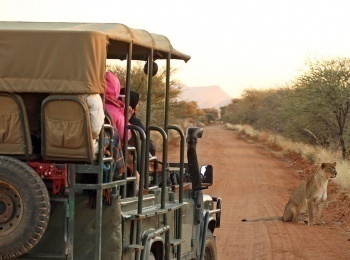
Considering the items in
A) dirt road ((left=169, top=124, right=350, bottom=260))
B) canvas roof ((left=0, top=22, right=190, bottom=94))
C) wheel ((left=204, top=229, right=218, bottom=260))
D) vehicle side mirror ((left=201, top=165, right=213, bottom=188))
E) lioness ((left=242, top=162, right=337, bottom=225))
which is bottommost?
dirt road ((left=169, top=124, right=350, bottom=260))

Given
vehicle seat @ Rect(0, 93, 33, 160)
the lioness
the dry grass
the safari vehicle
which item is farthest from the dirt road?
vehicle seat @ Rect(0, 93, 33, 160)

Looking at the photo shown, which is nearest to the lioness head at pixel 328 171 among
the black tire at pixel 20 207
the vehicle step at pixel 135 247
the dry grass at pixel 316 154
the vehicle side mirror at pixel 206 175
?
the dry grass at pixel 316 154

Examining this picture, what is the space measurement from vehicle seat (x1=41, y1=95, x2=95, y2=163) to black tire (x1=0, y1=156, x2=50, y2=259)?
0.31 metres

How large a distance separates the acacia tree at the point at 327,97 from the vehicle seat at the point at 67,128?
80.0ft

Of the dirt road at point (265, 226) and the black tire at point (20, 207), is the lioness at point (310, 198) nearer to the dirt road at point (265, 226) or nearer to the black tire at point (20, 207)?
the dirt road at point (265, 226)

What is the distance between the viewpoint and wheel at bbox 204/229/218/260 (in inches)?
364

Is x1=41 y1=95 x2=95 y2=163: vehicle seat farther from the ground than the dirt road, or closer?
farther from the ground

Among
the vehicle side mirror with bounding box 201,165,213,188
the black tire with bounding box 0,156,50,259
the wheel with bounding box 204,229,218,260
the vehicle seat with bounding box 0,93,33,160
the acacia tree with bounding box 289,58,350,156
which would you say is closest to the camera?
the black tire with bounding box 0,156,50,259

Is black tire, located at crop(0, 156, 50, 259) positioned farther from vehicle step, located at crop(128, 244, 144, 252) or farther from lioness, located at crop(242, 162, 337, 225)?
lioness, located at crop(242, 162, 337, 225)

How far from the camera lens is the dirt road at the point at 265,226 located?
496 inches

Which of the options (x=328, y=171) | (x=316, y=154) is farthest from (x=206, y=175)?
(x=316, y=154)

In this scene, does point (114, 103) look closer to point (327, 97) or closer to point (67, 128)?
point (67, 128)

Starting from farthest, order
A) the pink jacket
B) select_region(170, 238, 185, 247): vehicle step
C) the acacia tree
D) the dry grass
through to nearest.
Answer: the acacia tree → the dry grass → select_region(170, 238, 185, 247): vehicle step → the pink jacket

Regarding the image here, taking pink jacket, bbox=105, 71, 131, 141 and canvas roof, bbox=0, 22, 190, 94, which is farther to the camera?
pink jacket, bbox=105, 71, 131, 141
